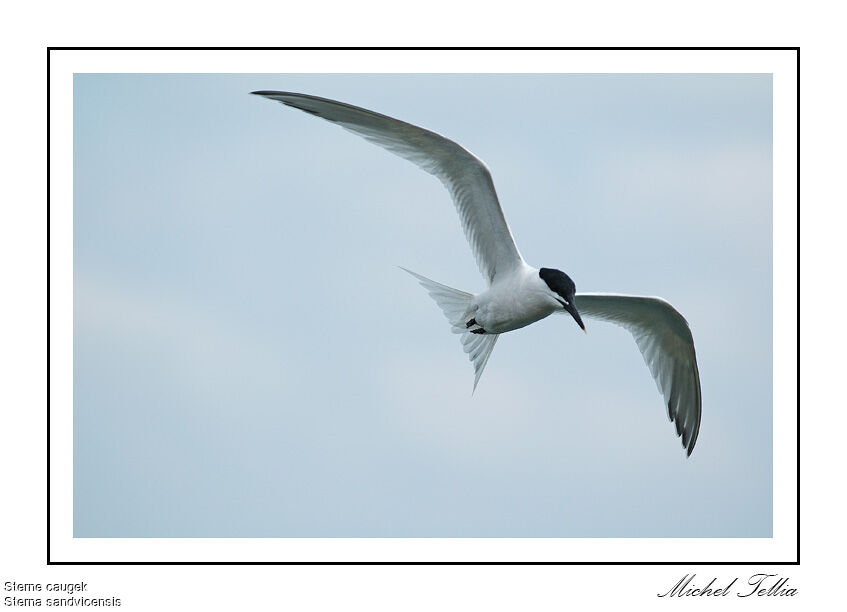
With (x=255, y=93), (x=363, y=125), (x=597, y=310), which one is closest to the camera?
(x=255, y=93)

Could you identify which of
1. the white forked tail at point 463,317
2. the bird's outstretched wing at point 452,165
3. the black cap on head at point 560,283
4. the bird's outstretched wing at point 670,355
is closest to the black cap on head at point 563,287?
the black cap on head at point 560,283

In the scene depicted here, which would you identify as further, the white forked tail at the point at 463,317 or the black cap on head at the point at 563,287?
the white forked tail at the point at 463,317

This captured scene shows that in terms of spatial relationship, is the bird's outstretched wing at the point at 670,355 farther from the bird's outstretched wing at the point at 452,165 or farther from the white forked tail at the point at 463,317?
the bird's outstretched wing at the point at 452,165

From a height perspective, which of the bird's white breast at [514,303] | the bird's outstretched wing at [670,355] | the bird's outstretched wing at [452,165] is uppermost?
the bird's outstretched wing at [452,165]

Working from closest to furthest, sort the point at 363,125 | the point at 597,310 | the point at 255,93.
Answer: the point at 255,93 < the point at 363,125 < the point at 597,310
